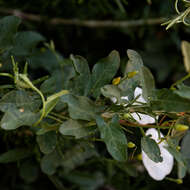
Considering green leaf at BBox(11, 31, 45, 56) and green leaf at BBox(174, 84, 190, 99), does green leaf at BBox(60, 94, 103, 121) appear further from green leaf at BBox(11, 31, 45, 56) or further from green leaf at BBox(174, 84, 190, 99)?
green leaf at BBox(11, 31, 45, 56)

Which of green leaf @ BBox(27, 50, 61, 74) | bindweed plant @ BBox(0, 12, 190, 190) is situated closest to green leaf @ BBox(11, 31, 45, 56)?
bindweed plant @ BBox(0, 12, 190, 190)

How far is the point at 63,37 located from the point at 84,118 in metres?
0.58

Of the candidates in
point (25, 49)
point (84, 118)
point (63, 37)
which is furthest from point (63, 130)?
point (63, 37)

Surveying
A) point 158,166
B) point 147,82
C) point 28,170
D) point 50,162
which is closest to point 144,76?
point 147,82

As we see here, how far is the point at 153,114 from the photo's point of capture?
15.7 inches

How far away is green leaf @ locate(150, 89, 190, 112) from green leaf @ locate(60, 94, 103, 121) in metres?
0.07

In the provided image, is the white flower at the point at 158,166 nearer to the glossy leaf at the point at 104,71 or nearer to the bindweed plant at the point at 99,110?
the bindweed plant at the point at 99,110

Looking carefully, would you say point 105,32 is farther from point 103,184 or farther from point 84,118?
point 84,118

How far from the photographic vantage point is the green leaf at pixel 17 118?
37cm

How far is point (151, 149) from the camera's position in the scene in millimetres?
404

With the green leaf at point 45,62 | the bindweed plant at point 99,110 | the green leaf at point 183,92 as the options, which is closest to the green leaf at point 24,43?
the bindweed plant at point 99,110

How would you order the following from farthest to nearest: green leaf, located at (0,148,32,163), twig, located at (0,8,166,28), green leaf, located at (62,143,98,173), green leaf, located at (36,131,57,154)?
twig, located at (0,8,166,28) < green leaf, located at (62,143,98,173) < green leaf, located at (0,148,32,163) < green leaf, located at (36,131,57,154)

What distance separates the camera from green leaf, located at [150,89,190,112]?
0.37 metres

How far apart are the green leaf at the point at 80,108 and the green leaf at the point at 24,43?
0.24 meters
